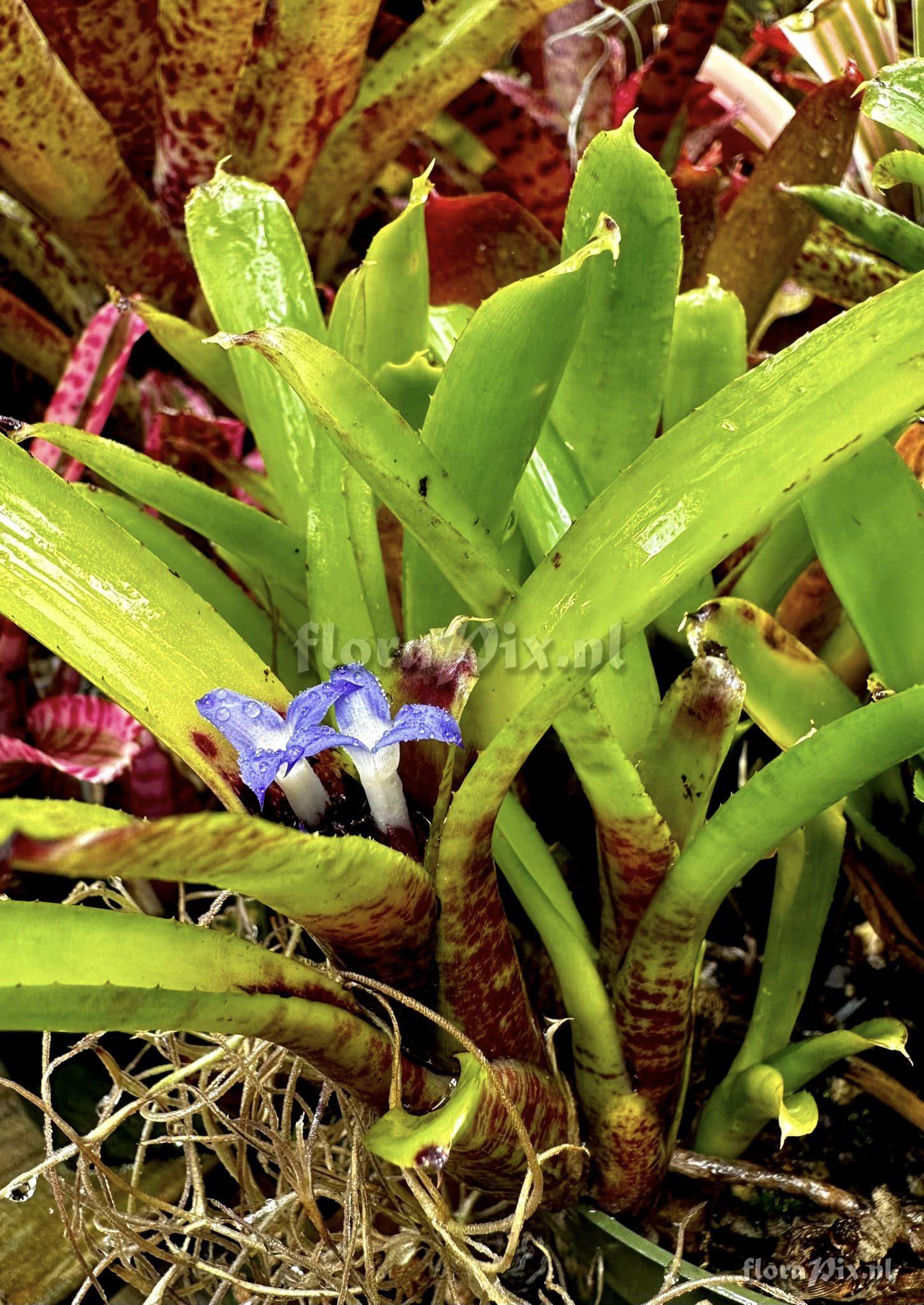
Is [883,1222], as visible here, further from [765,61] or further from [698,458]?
[765,61]

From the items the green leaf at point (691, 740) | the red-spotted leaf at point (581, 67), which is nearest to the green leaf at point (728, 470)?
the green leaf at point (691, 740)

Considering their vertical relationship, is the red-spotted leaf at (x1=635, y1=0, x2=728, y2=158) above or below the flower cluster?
above

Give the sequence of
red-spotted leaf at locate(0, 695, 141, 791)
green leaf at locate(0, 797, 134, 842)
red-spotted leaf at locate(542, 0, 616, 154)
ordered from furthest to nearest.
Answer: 1. red-spotted leaf at locate(542, 0, 616, 154)
2. red-spotted leaf at locate(0, 695, 141, 791)
3. green leaf at locate(0, 797, 134, 842)

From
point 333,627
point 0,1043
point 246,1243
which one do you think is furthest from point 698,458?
point 0,1043

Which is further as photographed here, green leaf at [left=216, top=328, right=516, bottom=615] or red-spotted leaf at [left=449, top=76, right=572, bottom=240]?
red-spotted leaf at [left=449, top=76, right=572, bottom=240]

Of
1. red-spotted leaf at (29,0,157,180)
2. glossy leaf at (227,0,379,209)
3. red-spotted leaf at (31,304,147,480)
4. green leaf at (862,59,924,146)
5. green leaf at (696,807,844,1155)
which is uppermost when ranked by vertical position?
red-spotted leaf at (29,0,157,180)

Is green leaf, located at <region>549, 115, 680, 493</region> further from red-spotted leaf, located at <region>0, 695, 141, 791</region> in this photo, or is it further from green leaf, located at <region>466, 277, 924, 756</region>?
red-spotted leaf, located at <region>0, 695, 141, 791</region>

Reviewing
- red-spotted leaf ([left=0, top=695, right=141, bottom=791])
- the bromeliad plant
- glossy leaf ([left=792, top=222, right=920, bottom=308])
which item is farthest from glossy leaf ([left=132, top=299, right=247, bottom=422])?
glossy leaf ([left=792, top=222, right=920, bottom=308])

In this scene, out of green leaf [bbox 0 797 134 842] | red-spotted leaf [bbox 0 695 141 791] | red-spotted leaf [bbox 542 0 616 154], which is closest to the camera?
green leaf [bbox 0 797 134 842]
